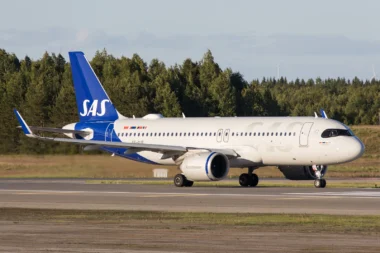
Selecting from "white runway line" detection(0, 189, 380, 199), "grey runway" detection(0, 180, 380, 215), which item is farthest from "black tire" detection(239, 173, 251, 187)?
"white runway line" detection(0, 189, 380, 199)

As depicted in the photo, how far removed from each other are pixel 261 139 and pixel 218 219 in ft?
76.2

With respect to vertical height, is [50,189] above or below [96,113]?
below

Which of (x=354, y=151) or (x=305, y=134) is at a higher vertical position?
(x=305, y=134)

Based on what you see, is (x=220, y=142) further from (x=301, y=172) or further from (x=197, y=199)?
(x=197, y=199)

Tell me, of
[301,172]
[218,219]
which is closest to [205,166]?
[301,172]

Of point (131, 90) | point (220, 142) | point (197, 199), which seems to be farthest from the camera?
point (131, 90)

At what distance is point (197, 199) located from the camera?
40.3 meters

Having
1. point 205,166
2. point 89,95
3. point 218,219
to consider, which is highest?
point 89,95

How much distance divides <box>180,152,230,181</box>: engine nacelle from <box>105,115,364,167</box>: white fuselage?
133 centimetres

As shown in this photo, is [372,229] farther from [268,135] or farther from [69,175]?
[69,175]

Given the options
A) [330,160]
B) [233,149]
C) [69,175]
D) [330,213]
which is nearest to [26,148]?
[69,175]

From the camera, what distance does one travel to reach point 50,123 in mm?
106000

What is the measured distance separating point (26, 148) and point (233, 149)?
80.7 ft

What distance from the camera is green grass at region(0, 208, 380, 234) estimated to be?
2688 cm
